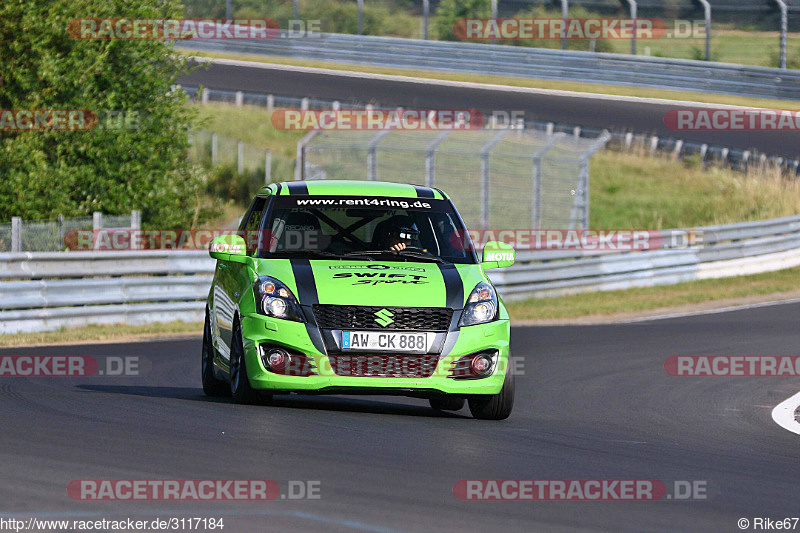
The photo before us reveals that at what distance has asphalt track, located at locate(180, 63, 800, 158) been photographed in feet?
118

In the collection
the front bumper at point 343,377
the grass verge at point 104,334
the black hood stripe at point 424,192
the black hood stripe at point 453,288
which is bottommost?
the grass verge at point 104,334

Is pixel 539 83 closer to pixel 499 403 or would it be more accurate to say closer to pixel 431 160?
pixel 431 160

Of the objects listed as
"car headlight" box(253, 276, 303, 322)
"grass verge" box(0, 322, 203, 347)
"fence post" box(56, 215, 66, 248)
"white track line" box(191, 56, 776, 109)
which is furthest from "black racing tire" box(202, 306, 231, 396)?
"white track line" box(191, 56, 776, 109)

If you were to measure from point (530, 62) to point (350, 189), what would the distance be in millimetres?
31435

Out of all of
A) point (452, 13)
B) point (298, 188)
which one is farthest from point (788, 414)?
point (452, 13)

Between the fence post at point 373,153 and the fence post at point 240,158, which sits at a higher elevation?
the fence post at point 373,153

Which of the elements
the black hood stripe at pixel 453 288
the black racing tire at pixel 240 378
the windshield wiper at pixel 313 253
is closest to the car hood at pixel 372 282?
the black hood stripe at pixel 453 288

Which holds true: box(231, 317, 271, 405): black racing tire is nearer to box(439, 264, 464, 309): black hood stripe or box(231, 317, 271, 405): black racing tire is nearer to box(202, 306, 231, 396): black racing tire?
box(202, 306, 231, 396): black racing tire

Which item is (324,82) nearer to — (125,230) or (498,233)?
(498,233)

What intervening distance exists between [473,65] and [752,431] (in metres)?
33.4

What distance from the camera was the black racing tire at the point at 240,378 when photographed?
9750 mm

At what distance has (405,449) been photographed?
8125mm

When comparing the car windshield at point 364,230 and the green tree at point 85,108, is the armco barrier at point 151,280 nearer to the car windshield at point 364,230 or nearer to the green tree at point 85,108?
the green tree at point 85,108

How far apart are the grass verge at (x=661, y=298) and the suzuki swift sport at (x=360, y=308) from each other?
11.7 metres
